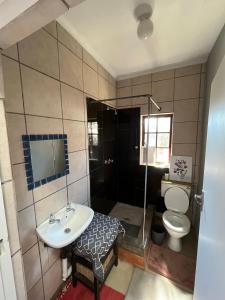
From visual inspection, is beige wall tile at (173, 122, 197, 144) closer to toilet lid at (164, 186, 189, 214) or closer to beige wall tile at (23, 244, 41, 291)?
toilet lid at (164, 186, 189, 214)

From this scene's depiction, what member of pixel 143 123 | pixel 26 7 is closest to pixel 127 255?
pixel 143 123

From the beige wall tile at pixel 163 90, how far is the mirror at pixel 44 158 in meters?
1.66

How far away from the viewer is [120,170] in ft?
8.94

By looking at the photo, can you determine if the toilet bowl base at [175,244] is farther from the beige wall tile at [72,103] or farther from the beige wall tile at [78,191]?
the beige wall tile at [72,103]

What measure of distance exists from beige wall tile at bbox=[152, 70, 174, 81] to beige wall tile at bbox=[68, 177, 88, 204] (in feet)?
6.19

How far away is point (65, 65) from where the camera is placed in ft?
4.41

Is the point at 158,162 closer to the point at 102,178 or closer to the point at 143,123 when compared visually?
the point at 143,123

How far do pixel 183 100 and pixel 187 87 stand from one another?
0.19m

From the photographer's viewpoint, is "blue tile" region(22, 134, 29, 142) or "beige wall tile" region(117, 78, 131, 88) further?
"beige wall tile" region(117, 78, 131, 88)

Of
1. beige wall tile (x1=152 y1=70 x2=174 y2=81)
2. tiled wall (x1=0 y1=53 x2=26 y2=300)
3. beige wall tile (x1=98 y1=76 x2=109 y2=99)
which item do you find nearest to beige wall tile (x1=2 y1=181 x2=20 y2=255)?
tiled wall (x1=0 y1=53 x2=26 y2=300)

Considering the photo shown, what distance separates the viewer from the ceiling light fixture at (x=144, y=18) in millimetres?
1107

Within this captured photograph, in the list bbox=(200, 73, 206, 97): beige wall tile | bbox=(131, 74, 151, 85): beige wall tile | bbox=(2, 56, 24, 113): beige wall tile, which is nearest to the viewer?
bbox=(2, 56, 24, 113): beige wall tile

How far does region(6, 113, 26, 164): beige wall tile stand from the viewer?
0.92 metres

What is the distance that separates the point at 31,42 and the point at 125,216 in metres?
2.51
